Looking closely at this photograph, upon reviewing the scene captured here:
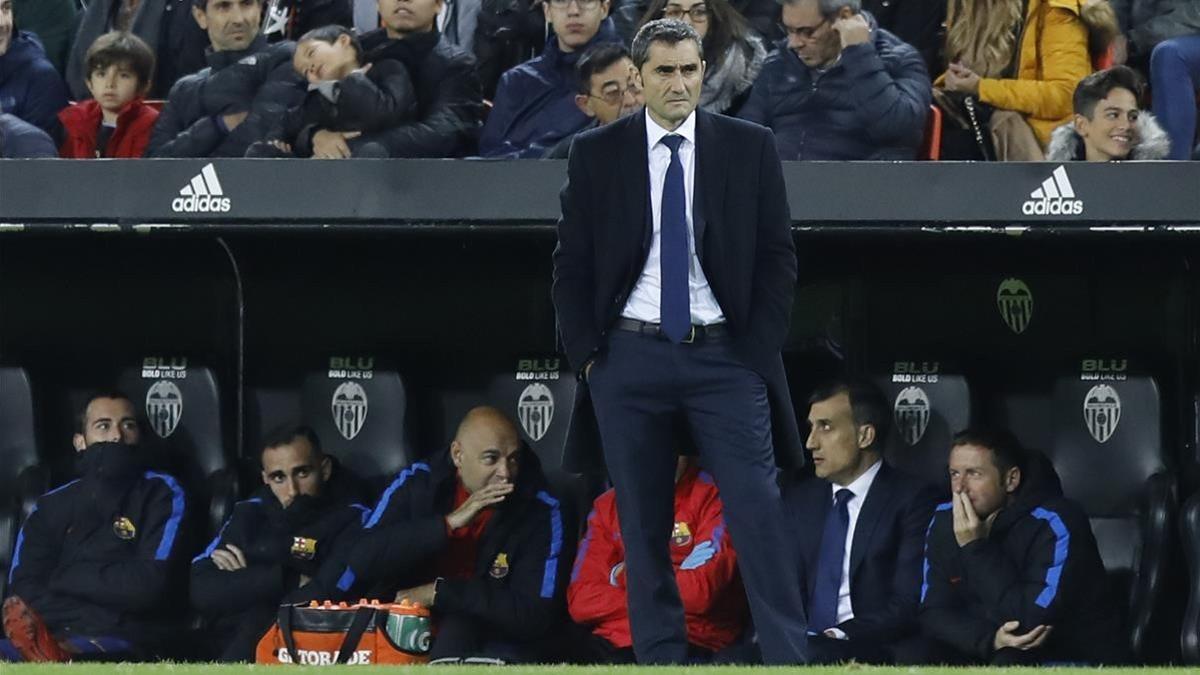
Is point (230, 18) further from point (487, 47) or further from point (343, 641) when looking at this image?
point (343, 641)

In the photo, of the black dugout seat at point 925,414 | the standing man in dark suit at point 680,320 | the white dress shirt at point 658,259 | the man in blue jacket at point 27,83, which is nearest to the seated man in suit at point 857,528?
the black dugout seat at point 925,414

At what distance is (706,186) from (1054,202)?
1.77 meters

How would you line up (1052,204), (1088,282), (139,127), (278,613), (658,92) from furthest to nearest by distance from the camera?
1. (139,127)
2. (1088,282)
3. (278,613)
4. (1052,204)
5. (658,92)

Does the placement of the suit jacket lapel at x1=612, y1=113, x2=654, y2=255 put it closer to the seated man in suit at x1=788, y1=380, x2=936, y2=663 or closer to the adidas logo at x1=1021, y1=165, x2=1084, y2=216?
the adidas logo at x1=1021, y1=165, x2=1084, y2=216

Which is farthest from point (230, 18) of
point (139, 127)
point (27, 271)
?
point (27, 271)

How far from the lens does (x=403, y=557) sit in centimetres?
808

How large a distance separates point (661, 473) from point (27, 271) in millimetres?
4158

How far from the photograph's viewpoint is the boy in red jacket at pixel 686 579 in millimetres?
7695

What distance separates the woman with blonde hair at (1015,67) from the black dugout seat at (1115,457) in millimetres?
961

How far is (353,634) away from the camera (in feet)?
25.1

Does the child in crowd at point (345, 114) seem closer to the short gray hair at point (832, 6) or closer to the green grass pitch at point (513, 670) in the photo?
the short gray hair at point (832, 6)

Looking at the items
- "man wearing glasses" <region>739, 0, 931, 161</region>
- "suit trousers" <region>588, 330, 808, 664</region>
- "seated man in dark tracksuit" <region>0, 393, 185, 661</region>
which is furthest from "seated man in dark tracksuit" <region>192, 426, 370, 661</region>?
"suit trousers" <region>588, 330, 808, 664</region>

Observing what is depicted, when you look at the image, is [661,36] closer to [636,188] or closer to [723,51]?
[636,188]

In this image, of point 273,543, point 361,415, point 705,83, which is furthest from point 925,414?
point 273,543
